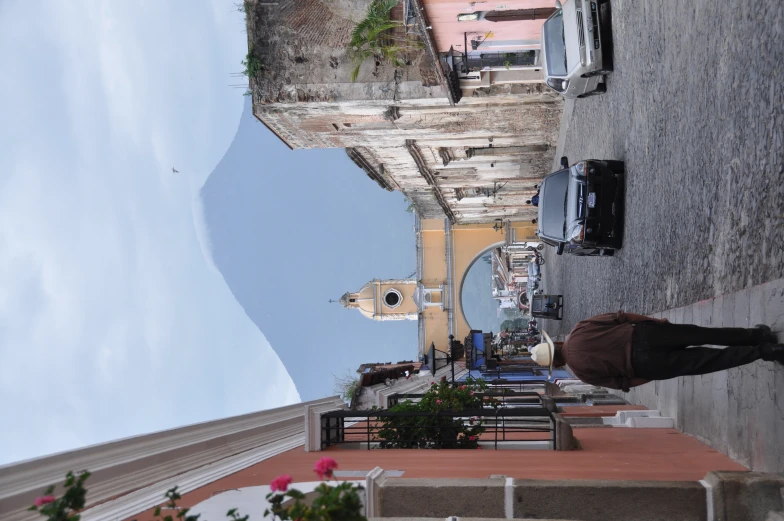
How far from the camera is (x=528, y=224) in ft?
112

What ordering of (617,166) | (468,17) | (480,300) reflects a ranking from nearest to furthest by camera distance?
(617,166) < (468,17) < (480,300)

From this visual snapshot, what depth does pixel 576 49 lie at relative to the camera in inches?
494

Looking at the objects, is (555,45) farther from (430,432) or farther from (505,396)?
(430,432)

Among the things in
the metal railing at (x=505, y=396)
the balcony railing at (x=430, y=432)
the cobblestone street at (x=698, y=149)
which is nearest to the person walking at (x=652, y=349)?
the cobblestone street at (x=698, y=149)

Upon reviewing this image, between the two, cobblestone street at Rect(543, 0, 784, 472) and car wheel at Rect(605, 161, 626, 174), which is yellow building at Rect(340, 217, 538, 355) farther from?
car wheel at Rect(605, 161, 626, 174)

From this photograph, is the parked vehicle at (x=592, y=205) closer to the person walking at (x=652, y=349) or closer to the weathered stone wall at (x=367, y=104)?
the person walking at (x=652, y=349)

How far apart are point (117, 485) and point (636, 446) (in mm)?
5322

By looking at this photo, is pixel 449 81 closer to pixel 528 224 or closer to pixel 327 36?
pixel 327 36

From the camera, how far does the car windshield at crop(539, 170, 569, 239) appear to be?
12406 millimetres

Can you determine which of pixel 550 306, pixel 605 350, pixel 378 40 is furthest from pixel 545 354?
pixel 550 306

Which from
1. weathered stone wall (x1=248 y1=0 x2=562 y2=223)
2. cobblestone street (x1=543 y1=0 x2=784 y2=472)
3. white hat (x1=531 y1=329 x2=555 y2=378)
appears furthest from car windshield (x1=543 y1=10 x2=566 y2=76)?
white hat (x1=531 y1=329 x2=555 y2=378)

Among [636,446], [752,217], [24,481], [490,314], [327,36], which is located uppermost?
[327,36]

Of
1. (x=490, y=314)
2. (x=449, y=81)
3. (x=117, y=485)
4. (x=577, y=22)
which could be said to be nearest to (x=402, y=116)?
(x=449, y=81)

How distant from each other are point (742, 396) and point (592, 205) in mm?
5478
